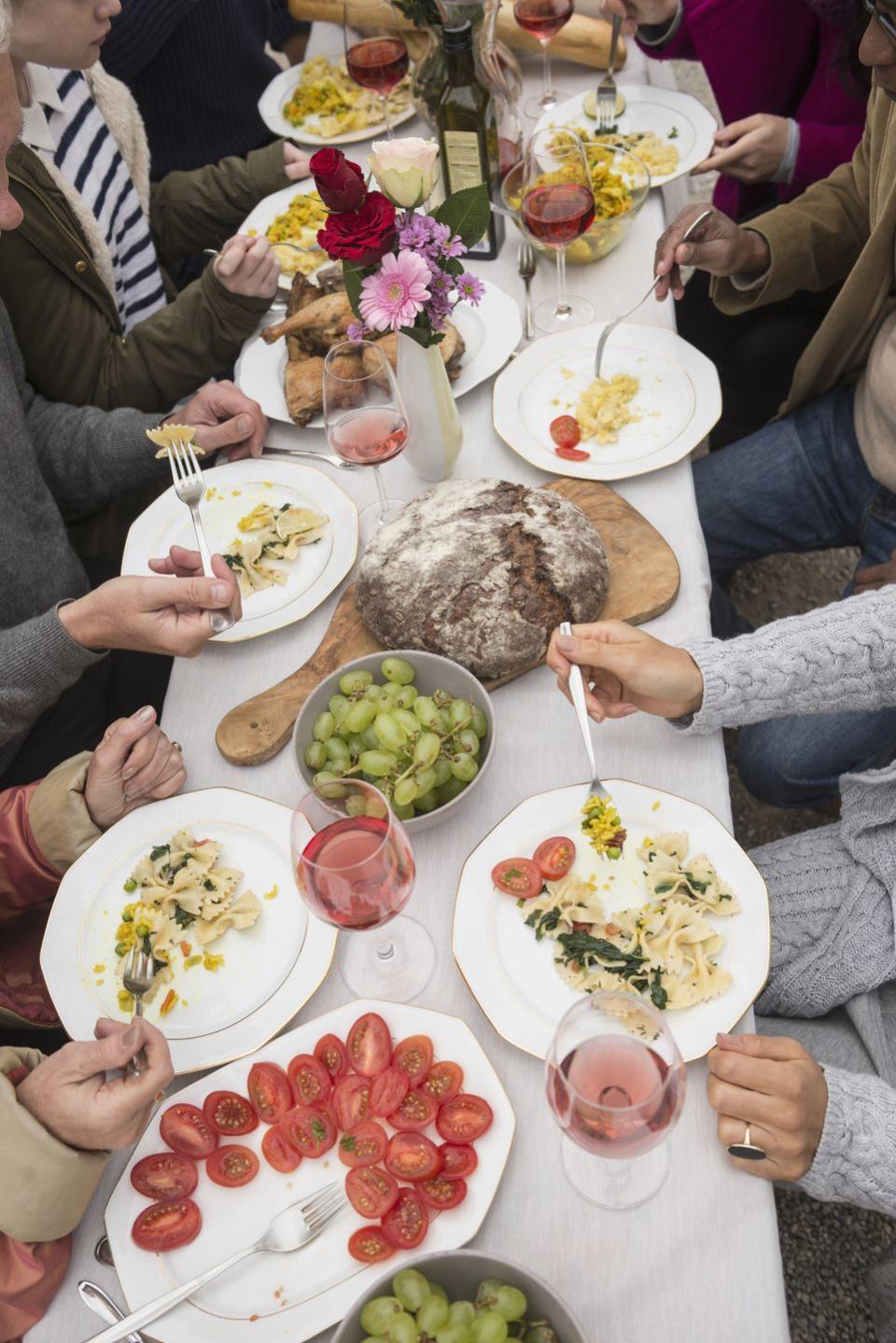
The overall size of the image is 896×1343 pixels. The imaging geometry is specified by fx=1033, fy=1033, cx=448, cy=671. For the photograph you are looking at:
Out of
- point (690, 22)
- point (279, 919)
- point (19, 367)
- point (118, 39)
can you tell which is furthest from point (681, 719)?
point (118, 39)

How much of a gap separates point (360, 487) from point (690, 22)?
5.12 ft

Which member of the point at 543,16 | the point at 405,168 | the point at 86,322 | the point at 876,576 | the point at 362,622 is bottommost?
the point at 876,576

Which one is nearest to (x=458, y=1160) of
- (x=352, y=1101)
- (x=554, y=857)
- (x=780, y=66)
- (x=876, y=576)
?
(x=352, y=1101)

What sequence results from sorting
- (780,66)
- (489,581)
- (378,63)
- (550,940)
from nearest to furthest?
(550,940) < (489,581) < (378,63) < (780,66)

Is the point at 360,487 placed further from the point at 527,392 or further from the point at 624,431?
the point at 624,431

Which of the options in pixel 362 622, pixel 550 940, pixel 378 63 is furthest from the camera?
pixel 378 63

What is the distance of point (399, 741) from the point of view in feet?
4.37

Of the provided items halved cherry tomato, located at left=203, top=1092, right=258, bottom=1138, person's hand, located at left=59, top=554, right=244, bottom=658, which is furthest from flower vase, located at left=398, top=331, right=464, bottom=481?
halved cherry tomato, located at left=203, top=1092, right=258, bottom=1138

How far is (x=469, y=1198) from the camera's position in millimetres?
1069

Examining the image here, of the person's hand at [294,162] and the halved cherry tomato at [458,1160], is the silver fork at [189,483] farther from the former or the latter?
the person's hand at [294,162]

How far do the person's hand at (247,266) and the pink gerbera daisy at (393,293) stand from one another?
0.69 metres

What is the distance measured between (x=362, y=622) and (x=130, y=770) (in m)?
0.42

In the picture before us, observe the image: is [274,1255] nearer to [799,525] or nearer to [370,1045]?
[370,1045]

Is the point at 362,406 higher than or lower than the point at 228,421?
higher
